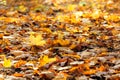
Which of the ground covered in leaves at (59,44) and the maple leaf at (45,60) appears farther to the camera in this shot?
the maple leaf at (45,60)

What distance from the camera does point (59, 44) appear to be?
19.1ft

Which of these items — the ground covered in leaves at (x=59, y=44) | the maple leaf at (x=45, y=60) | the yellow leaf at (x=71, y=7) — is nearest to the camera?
the ground covered in leaves at (x=59, y=44)

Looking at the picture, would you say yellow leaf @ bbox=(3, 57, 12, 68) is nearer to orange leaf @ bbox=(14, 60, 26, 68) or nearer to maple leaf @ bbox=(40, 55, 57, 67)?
orange leaf @ bbox=(14, 60, 26, 68)

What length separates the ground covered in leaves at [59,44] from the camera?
14.4 ft

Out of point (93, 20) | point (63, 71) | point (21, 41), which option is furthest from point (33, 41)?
point (93, 20)

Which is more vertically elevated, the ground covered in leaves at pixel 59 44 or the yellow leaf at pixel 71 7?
the yellow leaf at pixel 71 7

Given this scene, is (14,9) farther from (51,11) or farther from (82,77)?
(82,77)

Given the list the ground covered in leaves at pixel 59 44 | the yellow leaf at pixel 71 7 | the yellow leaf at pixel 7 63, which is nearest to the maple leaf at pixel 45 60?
the ground covered in leaves at pixel 59 44

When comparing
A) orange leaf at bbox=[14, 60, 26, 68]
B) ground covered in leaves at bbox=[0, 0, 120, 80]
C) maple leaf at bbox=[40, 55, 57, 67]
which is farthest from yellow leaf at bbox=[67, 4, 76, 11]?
orange leaf at bbox=[14, 60, 26, 68]

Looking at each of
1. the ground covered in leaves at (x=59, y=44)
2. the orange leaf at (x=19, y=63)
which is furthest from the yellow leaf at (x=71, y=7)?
the orange leaf at (x=19, y=63)

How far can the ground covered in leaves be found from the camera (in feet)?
14.4

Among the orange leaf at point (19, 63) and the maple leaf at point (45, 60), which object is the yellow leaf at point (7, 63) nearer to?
the orange leaf at point (19, 63)

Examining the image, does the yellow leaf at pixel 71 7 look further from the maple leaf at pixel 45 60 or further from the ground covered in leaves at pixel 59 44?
the maple leaf at pixel 45 60

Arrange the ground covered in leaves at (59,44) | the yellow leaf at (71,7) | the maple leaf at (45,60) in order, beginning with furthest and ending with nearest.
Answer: the yellow leaf at (71,7)
the maple leaf at (45,60)
the ground covered in leaves at (59,44)
